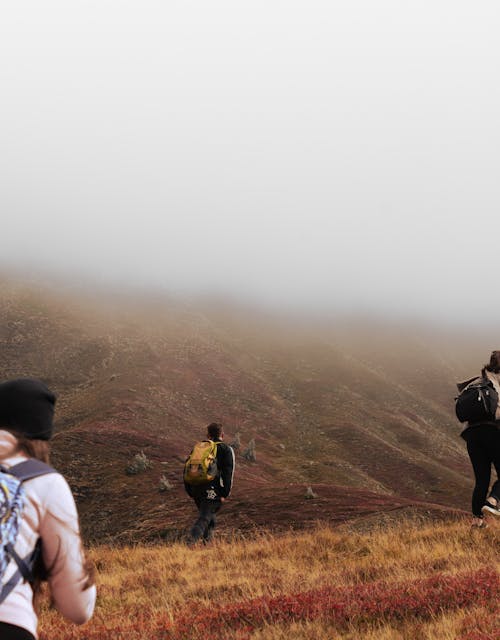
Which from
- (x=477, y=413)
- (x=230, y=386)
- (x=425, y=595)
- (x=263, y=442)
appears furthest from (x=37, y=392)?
(x=230, y=386)

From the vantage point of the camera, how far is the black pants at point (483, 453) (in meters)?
9.33

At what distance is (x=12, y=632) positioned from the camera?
7.42 feet

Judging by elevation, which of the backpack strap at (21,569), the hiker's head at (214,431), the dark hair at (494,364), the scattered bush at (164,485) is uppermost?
the dark hair at (494,364)

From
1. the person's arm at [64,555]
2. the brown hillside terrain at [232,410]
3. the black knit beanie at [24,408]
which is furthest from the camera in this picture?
the brown hillside terrain at [232,410]

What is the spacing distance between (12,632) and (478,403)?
8504 millimetres

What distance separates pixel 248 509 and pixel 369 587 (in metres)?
10.5

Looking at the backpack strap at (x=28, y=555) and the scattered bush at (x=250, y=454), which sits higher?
the backpack strap at (x=28, y=555)

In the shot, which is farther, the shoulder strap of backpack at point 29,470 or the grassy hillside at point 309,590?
the grassy hillside at point 309,590

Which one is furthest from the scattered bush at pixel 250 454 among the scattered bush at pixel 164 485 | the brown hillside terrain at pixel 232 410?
the scattered bush at pixel 164 485

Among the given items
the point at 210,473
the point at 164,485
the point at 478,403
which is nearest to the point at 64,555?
the point at 478,403

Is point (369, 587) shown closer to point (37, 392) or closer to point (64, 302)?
point (37, 392)

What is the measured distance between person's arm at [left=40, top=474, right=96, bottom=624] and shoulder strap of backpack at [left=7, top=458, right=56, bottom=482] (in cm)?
5

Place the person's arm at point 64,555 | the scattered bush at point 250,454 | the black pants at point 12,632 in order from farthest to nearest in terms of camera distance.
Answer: the scattered bush at point 250,454 → the person's arm at point 64,555 → the black pants at point 12,632

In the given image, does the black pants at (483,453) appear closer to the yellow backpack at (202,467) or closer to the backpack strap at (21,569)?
the yellow backpack at (202,467)
